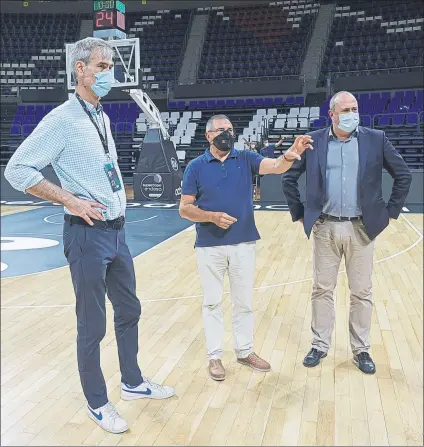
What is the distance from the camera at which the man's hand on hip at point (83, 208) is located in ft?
6.45

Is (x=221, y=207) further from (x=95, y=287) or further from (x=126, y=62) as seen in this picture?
(x=126, y=62)

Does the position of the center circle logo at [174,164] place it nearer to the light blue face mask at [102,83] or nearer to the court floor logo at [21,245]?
the court floor logo at [21,245]

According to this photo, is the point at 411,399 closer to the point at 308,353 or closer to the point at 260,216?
the point at 308,353

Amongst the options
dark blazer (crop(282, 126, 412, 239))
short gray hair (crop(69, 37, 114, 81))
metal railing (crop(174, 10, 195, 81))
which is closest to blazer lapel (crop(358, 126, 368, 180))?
dark blazer (crop(282, 126, 412, 239))

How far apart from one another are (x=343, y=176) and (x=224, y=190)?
0.69m

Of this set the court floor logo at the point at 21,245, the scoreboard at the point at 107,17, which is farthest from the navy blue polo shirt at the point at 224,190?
the scoreboard at the point at 107,17

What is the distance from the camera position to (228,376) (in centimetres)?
287

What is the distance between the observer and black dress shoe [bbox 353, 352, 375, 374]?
2.89 metres

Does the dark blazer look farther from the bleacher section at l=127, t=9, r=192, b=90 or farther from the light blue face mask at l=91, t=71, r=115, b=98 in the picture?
the bleacher section at l=127, t=9, r=192, b=90

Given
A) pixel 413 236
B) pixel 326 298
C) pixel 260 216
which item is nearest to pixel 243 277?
pixel 326 298

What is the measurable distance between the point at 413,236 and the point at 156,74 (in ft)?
44.4

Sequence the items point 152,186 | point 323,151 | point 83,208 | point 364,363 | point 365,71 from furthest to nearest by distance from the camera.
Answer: point 365,71
point 152,186
point 364,363
point 323,151
point 83,208

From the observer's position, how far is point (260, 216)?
32.3 ft

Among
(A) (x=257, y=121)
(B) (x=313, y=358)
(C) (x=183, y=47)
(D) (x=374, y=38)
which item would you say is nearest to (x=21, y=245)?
(B) (x=313, y=358)
